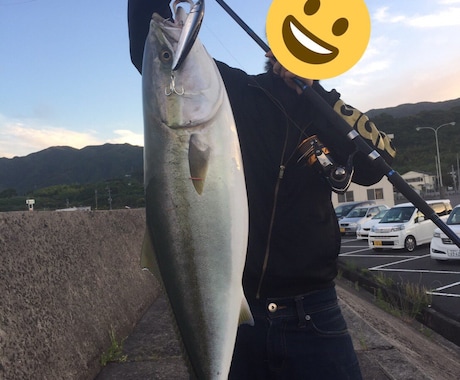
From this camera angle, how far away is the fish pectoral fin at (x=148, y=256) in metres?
1.50

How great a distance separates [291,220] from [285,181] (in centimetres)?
18

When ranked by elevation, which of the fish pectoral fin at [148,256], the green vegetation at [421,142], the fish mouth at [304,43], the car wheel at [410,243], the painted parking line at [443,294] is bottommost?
the painted parking line at [443,294]

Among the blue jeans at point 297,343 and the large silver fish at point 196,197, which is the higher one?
the large silver fish at point 196,197

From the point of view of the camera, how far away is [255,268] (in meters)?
1.79

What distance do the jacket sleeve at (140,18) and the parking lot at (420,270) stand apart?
768cm

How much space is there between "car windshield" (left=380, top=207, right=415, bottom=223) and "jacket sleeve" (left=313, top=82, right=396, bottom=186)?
56.1 feet

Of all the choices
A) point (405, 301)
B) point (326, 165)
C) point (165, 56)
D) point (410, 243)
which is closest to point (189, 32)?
point (165, 56)

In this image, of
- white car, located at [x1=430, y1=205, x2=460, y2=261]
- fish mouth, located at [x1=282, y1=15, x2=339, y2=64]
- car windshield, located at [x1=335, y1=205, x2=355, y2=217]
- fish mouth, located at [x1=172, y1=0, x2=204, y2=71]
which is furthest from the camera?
Answer: car windshield, located at [x1=335, y1=205, x2=355, y2=217]

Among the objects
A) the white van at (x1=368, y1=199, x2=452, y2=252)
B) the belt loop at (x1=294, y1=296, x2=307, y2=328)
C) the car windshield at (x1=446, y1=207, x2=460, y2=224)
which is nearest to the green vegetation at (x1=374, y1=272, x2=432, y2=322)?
the car windshield at (x1=446, y1=207, x2=460, y2=224)

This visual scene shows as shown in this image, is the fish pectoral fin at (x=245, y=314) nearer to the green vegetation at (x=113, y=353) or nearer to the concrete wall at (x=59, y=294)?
the concrete wall at (x=59, y=294)

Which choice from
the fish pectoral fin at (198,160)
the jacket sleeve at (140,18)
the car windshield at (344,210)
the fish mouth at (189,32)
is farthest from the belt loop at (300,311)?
the car windshield at (344,210)

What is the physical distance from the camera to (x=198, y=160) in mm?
1357

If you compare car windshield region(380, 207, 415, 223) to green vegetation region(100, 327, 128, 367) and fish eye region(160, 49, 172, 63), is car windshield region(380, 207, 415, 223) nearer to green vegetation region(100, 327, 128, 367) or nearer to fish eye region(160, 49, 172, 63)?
green vegetation region(100, 327, 128, 367)

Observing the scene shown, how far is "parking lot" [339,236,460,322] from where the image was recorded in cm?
866
